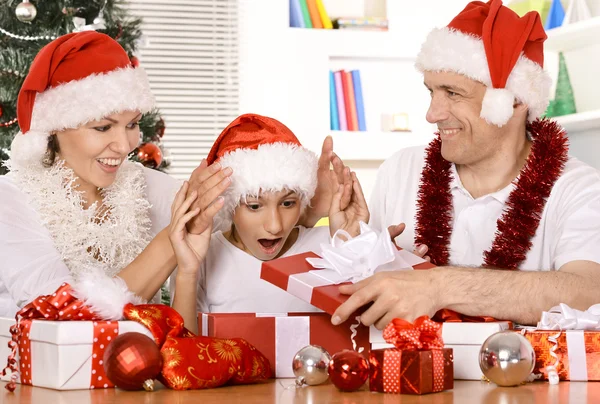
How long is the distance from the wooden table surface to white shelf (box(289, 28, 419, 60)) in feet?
12.3

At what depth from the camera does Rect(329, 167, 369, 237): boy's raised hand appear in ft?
6.91

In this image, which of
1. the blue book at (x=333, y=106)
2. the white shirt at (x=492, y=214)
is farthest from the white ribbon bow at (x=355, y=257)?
the blue book at (x=333, y=106)

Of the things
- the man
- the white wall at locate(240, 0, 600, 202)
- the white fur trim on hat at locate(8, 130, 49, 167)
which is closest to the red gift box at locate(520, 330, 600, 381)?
the man

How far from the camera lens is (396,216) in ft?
7.97

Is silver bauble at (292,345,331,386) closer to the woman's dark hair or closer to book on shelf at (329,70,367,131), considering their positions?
the woman's dark hair

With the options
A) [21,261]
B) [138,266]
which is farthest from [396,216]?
[21,261]

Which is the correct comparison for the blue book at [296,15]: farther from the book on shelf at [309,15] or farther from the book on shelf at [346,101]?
the book on shelf at [346,101]

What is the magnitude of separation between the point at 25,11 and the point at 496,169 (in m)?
1.99

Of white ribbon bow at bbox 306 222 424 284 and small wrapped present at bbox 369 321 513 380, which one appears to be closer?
small wrapped present at bbox 369 321 513 380

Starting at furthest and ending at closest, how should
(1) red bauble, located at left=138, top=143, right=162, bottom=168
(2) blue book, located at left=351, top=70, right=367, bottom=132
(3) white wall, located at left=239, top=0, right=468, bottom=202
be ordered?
1. (2) blue book, located at left=351, top=70, right=367, bottom=132
2. (3) white wall, located at left=239, top=0, right=468, bottom=202
3. (1) red bauble, located at left=138, top=143, right=162, bottom=168

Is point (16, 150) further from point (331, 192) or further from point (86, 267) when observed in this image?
point (331, 192)

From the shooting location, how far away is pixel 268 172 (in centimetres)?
194

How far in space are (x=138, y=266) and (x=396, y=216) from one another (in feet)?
2.70

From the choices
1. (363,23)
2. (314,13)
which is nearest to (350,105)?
(363,23)
